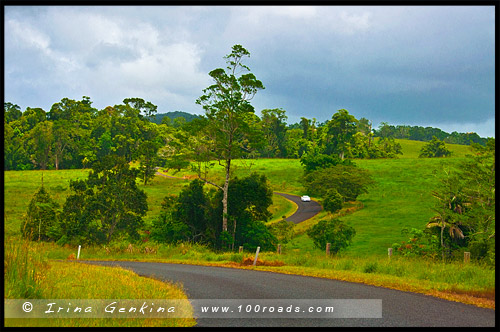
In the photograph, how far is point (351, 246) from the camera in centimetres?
4616

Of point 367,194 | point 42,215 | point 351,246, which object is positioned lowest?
point 351,246

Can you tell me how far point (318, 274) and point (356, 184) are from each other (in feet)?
190

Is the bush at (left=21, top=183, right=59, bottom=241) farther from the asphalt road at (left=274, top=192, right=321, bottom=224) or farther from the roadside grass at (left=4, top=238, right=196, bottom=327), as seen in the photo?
the asphalt road at (left=274, top=192, right=321, bottom=224)

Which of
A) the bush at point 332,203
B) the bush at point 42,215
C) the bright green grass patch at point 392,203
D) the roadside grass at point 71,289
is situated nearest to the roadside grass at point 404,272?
the roadside grass at point 71,289

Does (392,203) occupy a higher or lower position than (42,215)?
lower

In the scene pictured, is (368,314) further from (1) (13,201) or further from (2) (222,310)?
(1) (13,201)

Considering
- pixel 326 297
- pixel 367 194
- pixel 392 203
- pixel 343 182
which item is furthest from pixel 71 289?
pixel 367 194

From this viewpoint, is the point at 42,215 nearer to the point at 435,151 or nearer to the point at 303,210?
the point at 303,210

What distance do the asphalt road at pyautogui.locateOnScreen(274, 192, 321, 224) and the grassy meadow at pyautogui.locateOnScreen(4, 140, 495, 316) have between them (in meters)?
1.59

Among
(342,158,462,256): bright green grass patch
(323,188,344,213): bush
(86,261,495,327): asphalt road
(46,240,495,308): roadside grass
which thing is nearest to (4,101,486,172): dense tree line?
(342,158,462,256): bright green grass patch

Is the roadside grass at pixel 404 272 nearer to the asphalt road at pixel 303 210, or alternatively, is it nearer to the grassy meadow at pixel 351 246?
the grassy meadow at pixel 351 246

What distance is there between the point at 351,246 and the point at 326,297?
36.2 m

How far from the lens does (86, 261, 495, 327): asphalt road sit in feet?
27.7
